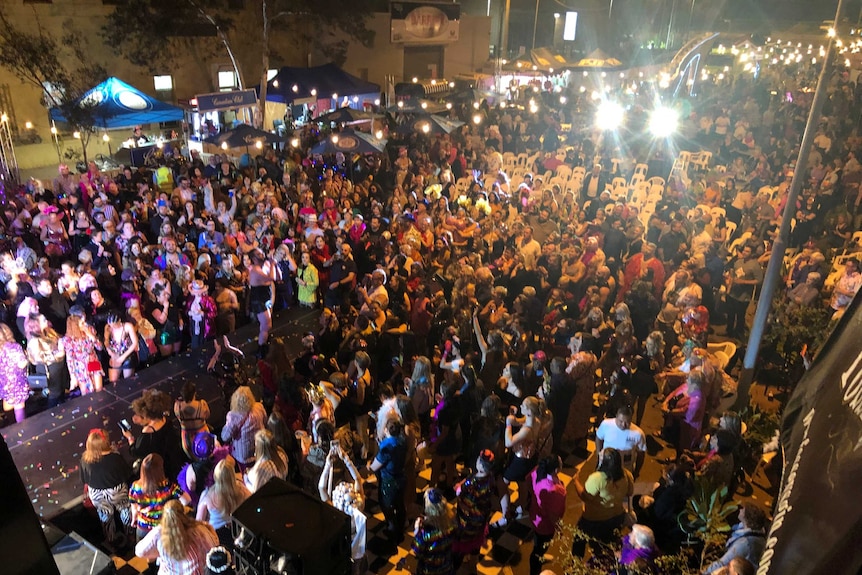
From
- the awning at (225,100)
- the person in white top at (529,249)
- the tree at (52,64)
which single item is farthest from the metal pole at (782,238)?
the tree at (52,64)

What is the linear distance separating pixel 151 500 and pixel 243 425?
0.83 metres

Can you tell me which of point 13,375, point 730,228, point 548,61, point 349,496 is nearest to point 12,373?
point 13,375

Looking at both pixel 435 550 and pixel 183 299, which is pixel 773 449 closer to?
pixel 435 550

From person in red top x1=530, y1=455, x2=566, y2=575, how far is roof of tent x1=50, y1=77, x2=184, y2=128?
14.3 meters

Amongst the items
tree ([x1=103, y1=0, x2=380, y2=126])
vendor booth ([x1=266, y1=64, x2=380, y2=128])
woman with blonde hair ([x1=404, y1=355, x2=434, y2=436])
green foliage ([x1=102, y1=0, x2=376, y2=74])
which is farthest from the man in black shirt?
green foliage ([x1=102, y1=0, x2=376, y2=74])

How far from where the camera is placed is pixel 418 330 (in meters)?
7.16

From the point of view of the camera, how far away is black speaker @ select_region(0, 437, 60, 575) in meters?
1.58

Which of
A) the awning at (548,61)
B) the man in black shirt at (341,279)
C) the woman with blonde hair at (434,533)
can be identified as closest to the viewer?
the woman with blonde hair at (434,533)

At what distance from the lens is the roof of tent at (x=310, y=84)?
18.0 m

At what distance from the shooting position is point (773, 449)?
5.44 meters

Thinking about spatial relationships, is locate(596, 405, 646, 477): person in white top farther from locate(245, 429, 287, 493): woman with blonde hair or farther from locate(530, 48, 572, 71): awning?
locate(530, 48, 572, 71): awning

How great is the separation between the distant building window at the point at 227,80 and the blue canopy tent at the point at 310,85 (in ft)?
14.1

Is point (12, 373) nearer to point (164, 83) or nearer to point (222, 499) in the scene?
point (222, 499)

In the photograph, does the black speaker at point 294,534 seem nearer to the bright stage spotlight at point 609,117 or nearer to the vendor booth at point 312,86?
the bright stage spotlight at point 609,117
